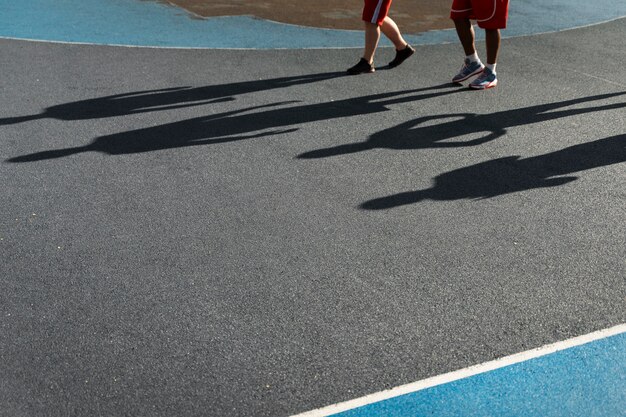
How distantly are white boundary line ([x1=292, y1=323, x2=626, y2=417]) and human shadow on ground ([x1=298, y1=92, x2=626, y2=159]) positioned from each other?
2.93 m

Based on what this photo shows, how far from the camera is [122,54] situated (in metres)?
9.64

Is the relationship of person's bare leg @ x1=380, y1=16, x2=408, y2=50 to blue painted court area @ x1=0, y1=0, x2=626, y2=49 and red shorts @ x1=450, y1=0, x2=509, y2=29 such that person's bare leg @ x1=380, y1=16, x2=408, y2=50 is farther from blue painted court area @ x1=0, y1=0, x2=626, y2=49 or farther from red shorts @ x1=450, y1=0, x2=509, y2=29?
blue painted court area @ x1=0, y1=0, x2=626, y2=49

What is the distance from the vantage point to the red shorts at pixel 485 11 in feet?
26.9

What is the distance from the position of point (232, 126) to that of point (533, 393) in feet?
13.7

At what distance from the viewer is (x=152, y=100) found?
7.95 meters

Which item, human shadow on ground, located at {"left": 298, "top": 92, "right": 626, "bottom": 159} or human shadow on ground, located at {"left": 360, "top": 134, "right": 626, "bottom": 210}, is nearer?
human shadow on ground, located at {"left": 360, "top": 134, "right": 626, "bottom": 210}

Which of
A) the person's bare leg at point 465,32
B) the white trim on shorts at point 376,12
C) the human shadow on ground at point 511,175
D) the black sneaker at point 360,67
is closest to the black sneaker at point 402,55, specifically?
the black sneaker at point 360,67

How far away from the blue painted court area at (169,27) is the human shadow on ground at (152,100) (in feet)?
6.14

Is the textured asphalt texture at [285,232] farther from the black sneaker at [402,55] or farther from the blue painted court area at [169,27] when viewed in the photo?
the blue painted court area at [169,27]

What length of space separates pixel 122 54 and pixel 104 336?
617 cm

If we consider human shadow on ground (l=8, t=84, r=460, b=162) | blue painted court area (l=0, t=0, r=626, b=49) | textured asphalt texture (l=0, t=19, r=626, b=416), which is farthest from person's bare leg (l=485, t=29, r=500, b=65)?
blue painted court area (l=0, t=0, r=626, b=49)

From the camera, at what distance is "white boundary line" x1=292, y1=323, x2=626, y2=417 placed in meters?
3.59

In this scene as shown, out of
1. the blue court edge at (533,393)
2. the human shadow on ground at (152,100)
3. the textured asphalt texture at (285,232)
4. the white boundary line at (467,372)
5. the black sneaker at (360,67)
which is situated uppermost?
the black sneaker at (360,67)

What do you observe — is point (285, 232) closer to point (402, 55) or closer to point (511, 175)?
point (511, 175)
